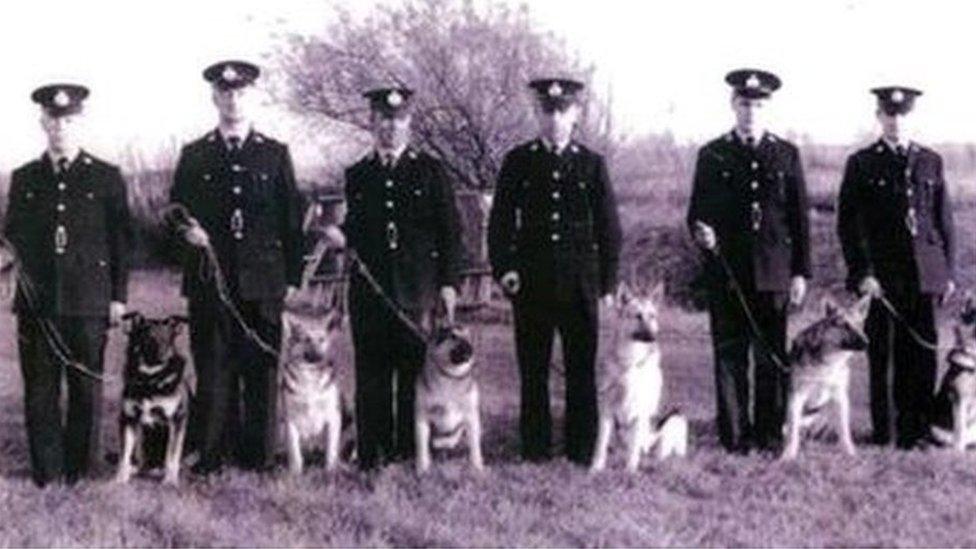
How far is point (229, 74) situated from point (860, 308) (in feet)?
12.8

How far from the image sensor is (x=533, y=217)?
880 cm

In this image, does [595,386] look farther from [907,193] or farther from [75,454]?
[75,454]

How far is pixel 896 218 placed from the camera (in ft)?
30.9

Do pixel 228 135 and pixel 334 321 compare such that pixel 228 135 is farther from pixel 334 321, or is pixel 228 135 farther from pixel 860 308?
pixel 860 308

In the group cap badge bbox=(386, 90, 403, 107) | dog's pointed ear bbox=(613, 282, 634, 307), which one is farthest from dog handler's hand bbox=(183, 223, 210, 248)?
dog's pointed ear bbox=(613, 282, 634, 307)

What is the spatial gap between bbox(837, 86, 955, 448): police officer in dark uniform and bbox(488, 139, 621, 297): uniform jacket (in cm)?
164

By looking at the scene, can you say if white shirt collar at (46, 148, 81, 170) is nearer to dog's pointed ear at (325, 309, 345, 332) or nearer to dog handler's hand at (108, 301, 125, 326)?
dog handler's hand at (108, 301, 125, 326)

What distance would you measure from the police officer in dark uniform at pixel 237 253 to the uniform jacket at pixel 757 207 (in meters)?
2.41

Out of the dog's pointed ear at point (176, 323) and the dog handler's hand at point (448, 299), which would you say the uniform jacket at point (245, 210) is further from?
the dog handler's hand at point (448, 299)

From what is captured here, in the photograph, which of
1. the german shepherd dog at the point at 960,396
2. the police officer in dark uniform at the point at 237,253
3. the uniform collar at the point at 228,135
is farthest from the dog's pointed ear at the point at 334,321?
the german shepherd dog at the point at 960,396

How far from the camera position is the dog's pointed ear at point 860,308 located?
9.37 meters

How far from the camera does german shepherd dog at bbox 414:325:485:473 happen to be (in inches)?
341

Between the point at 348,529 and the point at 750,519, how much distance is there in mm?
1945

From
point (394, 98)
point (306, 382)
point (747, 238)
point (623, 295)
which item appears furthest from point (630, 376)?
point (394, 98)
